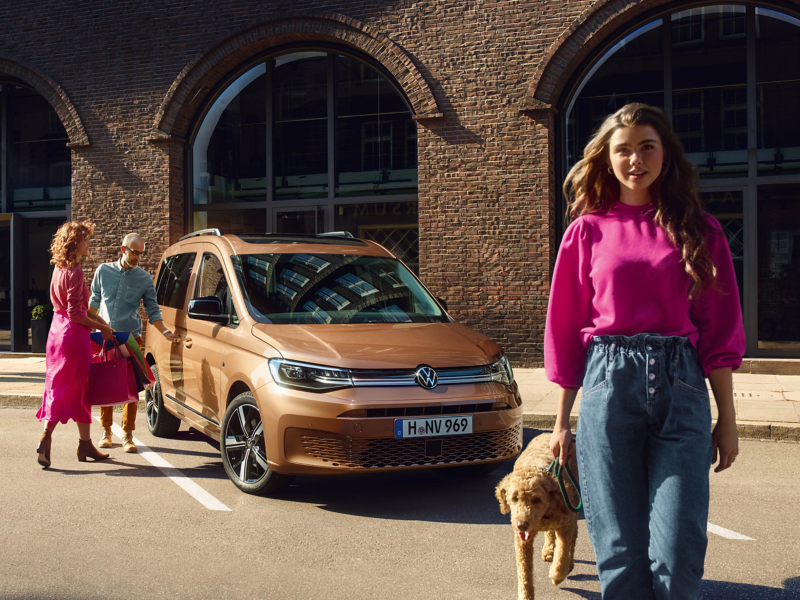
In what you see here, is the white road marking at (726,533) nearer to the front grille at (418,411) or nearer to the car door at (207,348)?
the front grille at (418,411)

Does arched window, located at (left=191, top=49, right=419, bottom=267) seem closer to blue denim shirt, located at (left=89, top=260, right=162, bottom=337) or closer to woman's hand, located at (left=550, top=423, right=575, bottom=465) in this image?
blue denim shirt, located at (left=89, top=260, right=162, bottom=337)

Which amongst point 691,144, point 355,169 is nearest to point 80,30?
point 355,169

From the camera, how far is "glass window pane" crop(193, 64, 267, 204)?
14.5 m

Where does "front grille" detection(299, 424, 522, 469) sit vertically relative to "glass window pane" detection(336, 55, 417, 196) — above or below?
below

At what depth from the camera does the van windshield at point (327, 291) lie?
5809mm

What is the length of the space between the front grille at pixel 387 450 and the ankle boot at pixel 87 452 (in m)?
2.54

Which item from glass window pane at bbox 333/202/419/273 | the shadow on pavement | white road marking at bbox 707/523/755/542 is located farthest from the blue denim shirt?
glass window pane at bbox 333/202/419/273

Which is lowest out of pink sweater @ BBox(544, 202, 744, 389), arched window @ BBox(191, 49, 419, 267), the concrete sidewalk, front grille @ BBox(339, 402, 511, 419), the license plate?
the concrete sidewalk

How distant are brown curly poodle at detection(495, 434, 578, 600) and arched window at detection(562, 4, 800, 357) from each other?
964 cm

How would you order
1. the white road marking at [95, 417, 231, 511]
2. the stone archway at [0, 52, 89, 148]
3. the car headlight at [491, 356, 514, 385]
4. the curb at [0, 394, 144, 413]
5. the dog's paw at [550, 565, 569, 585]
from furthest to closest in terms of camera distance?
the stone archway at [0, 52, 89, 148]
the curb at [0, 394, 144, 413]
the car headlight at [491, 356, 514, 385]
the white road marking at [95, 417, 231, 511]
the dog's paw at [550, 565, 569, 585]

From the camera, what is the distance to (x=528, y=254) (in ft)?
40.0

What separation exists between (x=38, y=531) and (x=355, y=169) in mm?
9995

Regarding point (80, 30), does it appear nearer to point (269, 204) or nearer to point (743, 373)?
point (269, 204)

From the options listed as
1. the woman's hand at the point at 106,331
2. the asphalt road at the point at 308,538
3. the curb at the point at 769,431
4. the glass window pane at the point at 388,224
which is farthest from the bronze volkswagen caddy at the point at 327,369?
the glass window pane at the point at 388,224
